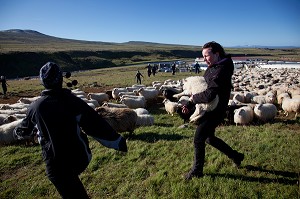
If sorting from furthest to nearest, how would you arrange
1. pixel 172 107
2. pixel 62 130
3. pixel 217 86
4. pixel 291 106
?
pixel 172 107 → pixel 291 106 → pixel 217 86 → pixel 62 130

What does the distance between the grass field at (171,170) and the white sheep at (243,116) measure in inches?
64.7

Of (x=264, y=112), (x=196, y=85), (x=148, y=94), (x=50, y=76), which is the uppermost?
(x=50, y=76)

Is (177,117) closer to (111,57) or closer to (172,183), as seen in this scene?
(172,183)

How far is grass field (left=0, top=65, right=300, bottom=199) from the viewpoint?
4.74m

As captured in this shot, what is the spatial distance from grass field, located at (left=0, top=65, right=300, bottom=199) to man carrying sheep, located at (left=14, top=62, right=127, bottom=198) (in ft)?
6.75

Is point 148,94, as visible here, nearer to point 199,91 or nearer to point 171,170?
point 171,170

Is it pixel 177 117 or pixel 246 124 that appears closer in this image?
pixel 246 124

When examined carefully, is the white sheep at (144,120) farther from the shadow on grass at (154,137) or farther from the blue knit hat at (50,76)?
the blue knit hat at (50,76)

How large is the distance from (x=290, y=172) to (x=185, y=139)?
328 cm

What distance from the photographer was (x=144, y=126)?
10.5 meters

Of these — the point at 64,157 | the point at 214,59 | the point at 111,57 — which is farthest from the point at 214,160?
the point at 111,57

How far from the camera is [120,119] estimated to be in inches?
352

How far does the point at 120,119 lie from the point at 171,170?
363 cm

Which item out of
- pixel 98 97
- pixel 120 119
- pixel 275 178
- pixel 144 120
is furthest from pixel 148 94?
pixel 275 178
